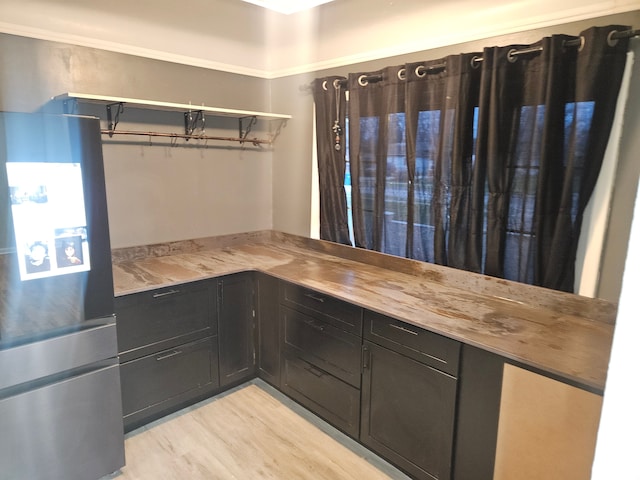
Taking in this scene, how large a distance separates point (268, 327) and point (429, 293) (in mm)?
1090

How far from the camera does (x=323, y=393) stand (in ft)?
7.88

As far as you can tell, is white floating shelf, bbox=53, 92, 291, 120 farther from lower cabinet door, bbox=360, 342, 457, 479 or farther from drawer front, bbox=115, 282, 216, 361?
lower cabinet door, bbox=360, 342, 457, 479

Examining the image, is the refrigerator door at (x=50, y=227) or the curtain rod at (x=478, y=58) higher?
the curtain rod at (x=478, y=58)

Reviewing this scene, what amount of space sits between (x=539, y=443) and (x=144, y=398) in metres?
1.98

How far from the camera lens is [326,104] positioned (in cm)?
287

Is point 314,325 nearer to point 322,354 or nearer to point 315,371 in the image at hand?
point 322,354

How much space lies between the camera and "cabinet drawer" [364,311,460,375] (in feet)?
5.80

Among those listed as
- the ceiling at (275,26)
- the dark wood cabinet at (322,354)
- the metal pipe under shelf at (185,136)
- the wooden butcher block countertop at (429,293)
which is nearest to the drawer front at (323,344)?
the dark wood cabinet at (322,354)

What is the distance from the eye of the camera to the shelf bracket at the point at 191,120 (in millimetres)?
2899

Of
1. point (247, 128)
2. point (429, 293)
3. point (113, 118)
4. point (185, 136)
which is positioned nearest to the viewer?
point (429, 293)

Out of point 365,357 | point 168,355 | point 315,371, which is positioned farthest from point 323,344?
point 168,355

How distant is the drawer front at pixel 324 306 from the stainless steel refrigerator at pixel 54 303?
99 cm

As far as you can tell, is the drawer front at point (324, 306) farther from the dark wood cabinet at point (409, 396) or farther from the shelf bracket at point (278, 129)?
the shelf bracket at point (278, 129)

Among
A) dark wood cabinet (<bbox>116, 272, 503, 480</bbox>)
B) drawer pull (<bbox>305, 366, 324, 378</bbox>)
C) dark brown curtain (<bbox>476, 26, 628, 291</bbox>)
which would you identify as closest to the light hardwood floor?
dark wood cabinet (<bbox>116, 272, 503, 480</bbox>)
